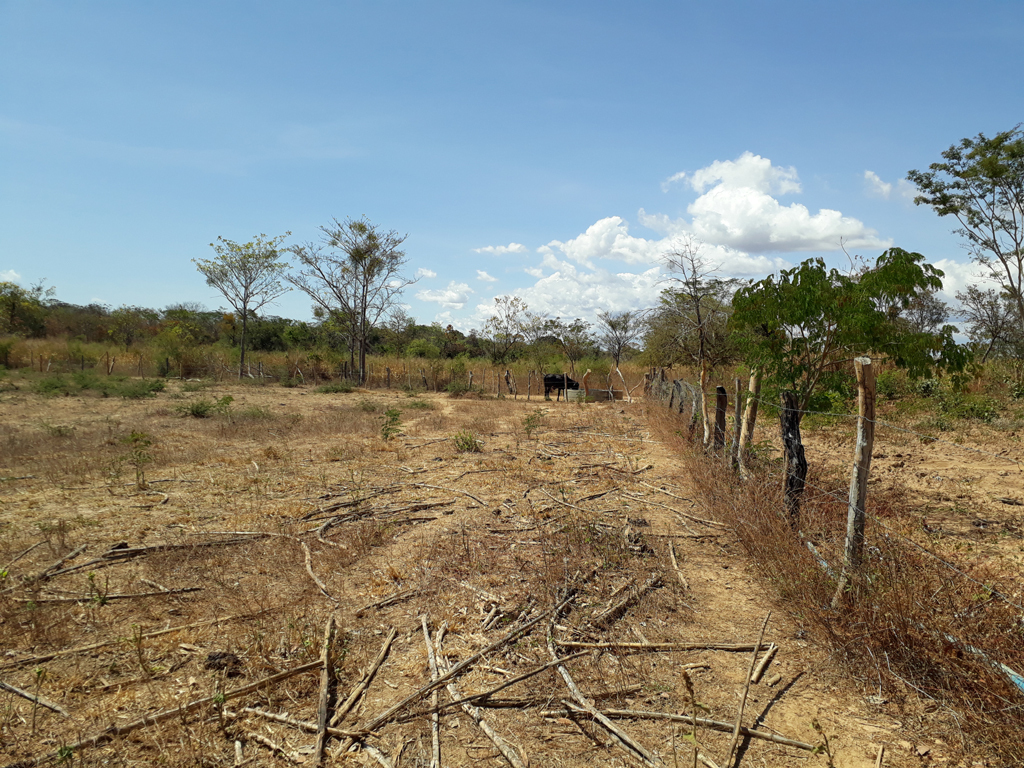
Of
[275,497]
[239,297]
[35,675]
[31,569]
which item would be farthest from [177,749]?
[239,297]

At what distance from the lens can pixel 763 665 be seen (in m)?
3.17

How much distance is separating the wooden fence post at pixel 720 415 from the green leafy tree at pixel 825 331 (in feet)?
5.36

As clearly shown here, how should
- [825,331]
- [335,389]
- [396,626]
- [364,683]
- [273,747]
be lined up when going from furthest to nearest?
[335,389] < [825,331] < [396,626] < [364,683] < [273,747]

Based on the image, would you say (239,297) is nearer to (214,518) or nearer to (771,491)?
(214,518)

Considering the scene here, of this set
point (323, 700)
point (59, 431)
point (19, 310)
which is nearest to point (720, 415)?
point (323, 700)

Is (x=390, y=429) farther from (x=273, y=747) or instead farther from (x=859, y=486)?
(x=859, y=486)

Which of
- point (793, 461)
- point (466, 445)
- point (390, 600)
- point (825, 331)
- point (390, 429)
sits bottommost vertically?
point (390, 600)

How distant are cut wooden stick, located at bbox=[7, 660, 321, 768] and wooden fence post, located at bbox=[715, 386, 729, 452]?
5.85 meters

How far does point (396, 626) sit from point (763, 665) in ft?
7.59

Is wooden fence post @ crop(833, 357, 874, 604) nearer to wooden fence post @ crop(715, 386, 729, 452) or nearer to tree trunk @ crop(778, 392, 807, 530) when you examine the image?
tree trunk @ crop(778, 392, 807, 530)

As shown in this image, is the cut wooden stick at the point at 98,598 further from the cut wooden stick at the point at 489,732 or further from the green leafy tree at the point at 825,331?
the green leafy tree at the point at 825,331

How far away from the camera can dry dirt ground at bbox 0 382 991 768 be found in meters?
2.66

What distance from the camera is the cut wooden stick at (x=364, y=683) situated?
287 centimetres

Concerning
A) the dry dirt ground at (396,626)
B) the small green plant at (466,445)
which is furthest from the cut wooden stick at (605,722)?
the small green plant at (466,445)
